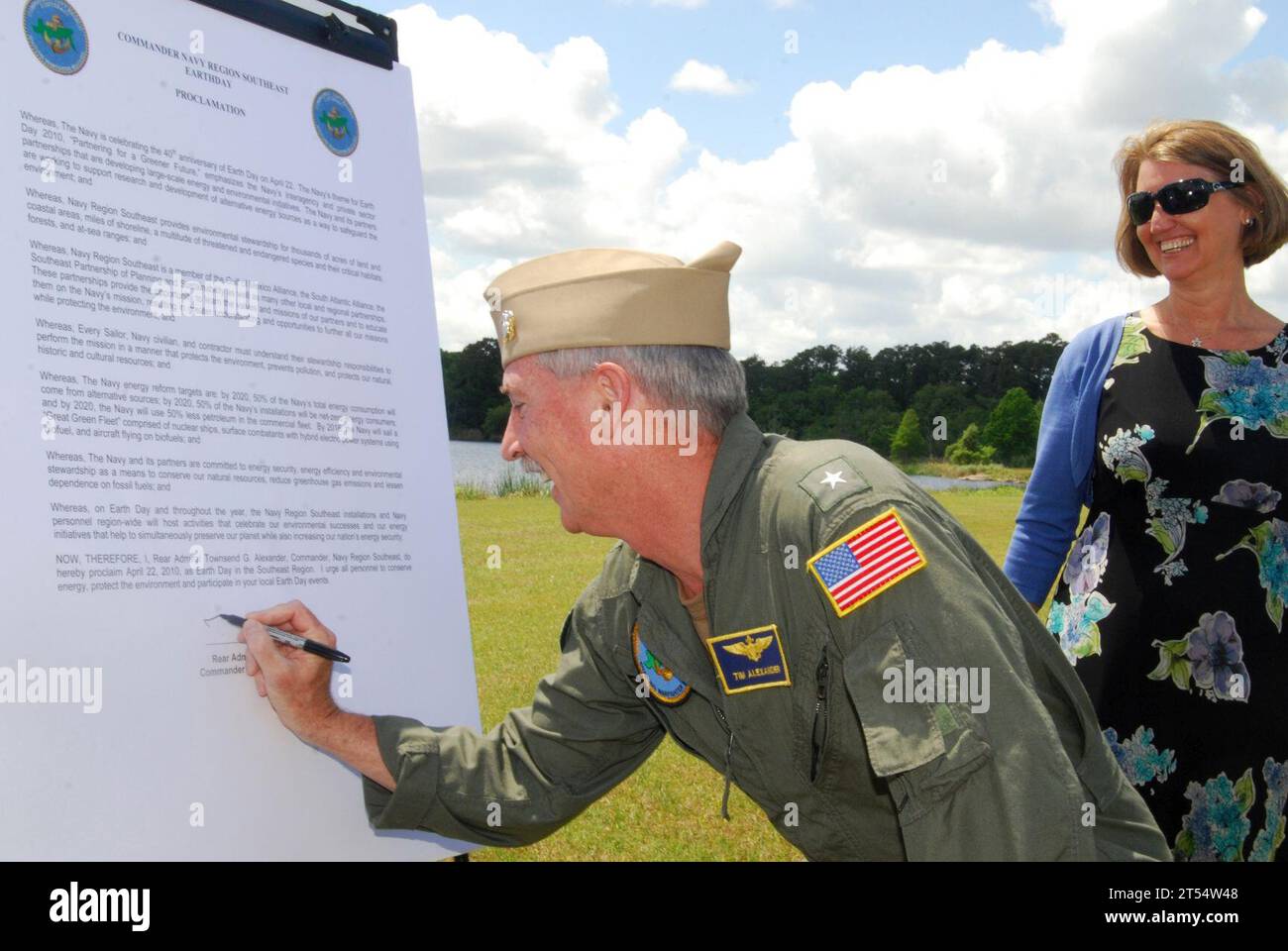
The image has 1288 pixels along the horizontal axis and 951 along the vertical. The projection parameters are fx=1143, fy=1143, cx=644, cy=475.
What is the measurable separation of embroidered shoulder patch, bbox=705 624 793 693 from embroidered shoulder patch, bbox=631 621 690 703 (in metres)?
0.21

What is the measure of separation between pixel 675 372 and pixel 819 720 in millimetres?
706

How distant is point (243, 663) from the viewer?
2.28 m

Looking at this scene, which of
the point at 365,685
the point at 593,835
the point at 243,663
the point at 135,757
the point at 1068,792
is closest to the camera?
the point at 1068,792

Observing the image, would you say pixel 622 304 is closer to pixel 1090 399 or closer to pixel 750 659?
pixel 750 659

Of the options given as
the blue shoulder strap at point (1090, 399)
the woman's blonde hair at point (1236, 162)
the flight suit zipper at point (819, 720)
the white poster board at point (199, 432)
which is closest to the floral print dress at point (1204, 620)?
the blue shoulder strap at point (1090, 399)

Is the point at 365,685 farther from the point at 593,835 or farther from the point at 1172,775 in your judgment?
the point at 593,835

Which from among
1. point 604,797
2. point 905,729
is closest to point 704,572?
point 905,729

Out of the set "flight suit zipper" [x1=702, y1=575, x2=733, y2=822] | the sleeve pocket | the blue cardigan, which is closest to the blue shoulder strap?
the blue cardigan

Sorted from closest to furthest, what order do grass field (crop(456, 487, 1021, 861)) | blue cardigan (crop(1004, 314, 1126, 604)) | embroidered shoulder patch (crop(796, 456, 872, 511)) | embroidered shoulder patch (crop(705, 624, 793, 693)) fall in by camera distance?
embroidered shoulder patch (crop(796, 456, 872, 511)) < embroidered shoulder patch (crop(705, 624, 793, 693)) < blue cardigan (crop(1004, 314, 1126, 604)) < grass field (crop(456, 487, 1021, 861))

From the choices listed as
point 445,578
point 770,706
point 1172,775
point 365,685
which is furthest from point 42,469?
point 1172,775

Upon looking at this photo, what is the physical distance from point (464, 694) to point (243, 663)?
0.68 metres

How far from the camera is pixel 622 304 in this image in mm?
2230

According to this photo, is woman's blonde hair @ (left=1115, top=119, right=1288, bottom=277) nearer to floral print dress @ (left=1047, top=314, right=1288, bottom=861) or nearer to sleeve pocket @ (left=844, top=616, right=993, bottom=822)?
floral print dress @ (left=1047, top=314, right=1288, bottom=861)

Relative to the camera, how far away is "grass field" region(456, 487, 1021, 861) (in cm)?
495
